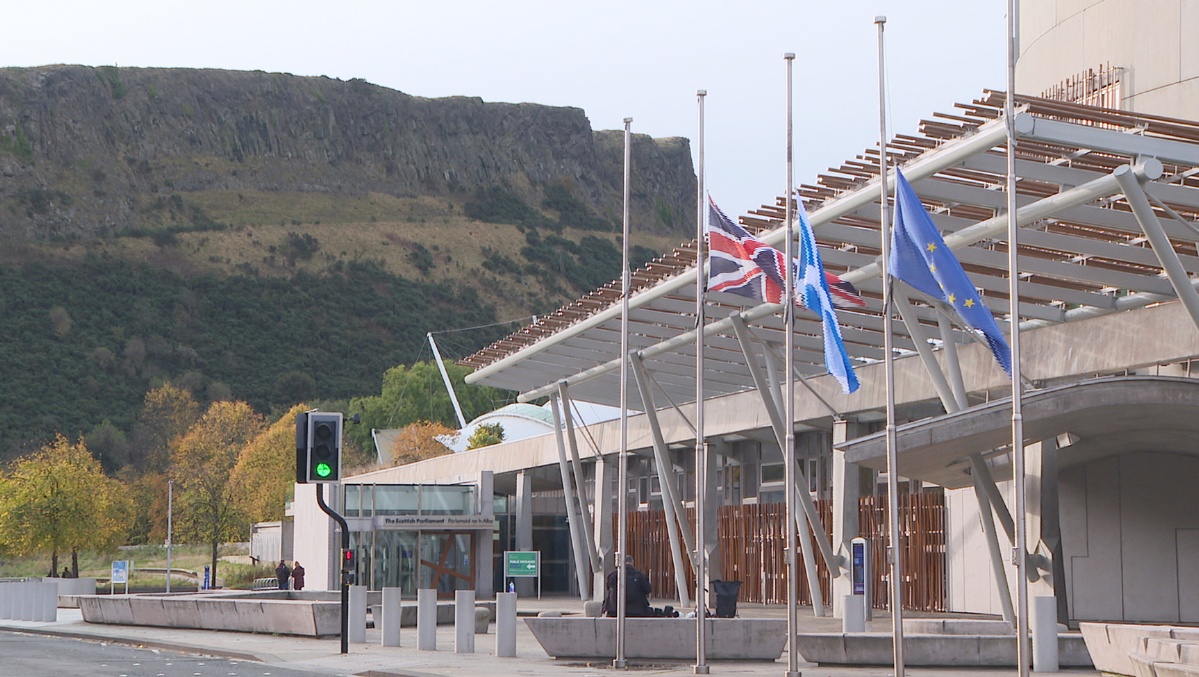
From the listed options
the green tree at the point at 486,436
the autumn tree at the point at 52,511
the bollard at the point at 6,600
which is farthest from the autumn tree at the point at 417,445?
the bollard at the point at 6,600

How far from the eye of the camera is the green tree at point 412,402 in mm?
121250

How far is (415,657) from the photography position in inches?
922

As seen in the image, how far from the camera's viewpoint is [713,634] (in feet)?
71.8

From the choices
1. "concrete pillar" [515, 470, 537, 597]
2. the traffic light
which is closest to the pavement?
the traffic light

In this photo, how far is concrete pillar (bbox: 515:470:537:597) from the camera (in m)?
55.6

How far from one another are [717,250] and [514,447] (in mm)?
34742

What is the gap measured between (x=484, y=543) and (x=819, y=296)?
114 feet

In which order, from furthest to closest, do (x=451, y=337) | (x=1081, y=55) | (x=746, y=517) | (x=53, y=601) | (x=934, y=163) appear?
(x=451, y=337), (x=746, y=517), (x=53, y=601), (x=1081, y=55), (x=934, y=163)

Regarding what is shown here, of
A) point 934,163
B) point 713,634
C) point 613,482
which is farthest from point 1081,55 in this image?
point 613,482

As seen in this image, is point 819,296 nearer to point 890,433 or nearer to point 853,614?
point 890,433

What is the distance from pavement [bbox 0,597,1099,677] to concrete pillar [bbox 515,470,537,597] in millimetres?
20030

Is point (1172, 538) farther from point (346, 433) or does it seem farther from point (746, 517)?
point (346, 433)

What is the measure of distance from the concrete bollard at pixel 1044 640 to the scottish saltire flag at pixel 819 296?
3.63 meters

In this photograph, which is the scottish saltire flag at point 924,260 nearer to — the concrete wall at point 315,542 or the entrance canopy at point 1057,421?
the entrance canopy at point 1057,421
